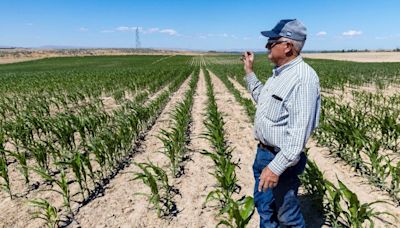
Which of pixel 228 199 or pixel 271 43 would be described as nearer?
pixel 271 43

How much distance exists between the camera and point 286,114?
8.48 ft

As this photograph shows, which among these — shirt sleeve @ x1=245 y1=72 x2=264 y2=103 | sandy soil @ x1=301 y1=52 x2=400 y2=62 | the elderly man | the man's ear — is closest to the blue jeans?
the elderly man

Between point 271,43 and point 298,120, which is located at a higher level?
point 271,43

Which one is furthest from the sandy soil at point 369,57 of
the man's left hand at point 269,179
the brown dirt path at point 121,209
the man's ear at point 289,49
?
Answer: the man's left hand at point 269,179

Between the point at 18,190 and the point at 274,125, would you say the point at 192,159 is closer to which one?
the point at 18,190

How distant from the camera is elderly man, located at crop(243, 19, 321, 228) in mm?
2473

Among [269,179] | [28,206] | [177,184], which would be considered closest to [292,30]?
[269,179]

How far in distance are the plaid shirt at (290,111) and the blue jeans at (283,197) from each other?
0.27m

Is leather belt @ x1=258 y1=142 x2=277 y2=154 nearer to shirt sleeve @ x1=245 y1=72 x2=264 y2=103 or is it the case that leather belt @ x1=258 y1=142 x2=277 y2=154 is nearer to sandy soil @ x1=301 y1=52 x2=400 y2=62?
shirt sleeve @ x1=245 y1=72 x2=264 y2=103

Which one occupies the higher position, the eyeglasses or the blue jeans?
the eyeglasses

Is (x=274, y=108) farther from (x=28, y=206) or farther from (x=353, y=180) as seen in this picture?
(x=28, y=206)

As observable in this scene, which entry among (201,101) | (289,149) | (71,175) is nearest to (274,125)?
(289,149)

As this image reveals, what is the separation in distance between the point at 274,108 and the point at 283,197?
2.65 ft

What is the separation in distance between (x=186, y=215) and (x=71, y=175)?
2436mm
